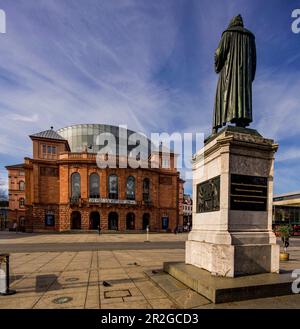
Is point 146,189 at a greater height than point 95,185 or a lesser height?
lesser

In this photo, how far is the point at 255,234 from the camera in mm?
7137

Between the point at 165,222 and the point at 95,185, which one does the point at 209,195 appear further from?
the point at 165,222

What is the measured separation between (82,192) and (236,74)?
4635cm

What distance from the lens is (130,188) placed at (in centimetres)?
5419

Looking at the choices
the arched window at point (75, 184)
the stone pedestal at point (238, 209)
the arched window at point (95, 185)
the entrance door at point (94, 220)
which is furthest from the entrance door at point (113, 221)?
the stone pedestal at point (238, 209)

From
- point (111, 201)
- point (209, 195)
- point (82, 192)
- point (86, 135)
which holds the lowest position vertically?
point (111, 201)

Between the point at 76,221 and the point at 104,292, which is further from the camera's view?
the point at 76,221

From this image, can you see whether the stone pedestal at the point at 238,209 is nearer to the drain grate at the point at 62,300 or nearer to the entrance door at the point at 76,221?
the drain grate at the point at 62,300

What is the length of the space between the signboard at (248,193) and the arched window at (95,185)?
4642 cm

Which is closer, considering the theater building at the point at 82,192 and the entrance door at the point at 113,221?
the theater building at the point at 82,192

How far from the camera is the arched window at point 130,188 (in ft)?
177

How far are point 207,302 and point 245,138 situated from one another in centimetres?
443

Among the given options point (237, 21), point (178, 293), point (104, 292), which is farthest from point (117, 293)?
point (237, 21)

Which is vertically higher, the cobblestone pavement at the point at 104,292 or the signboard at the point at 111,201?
the cobblestone pavement at the point at 104,292
